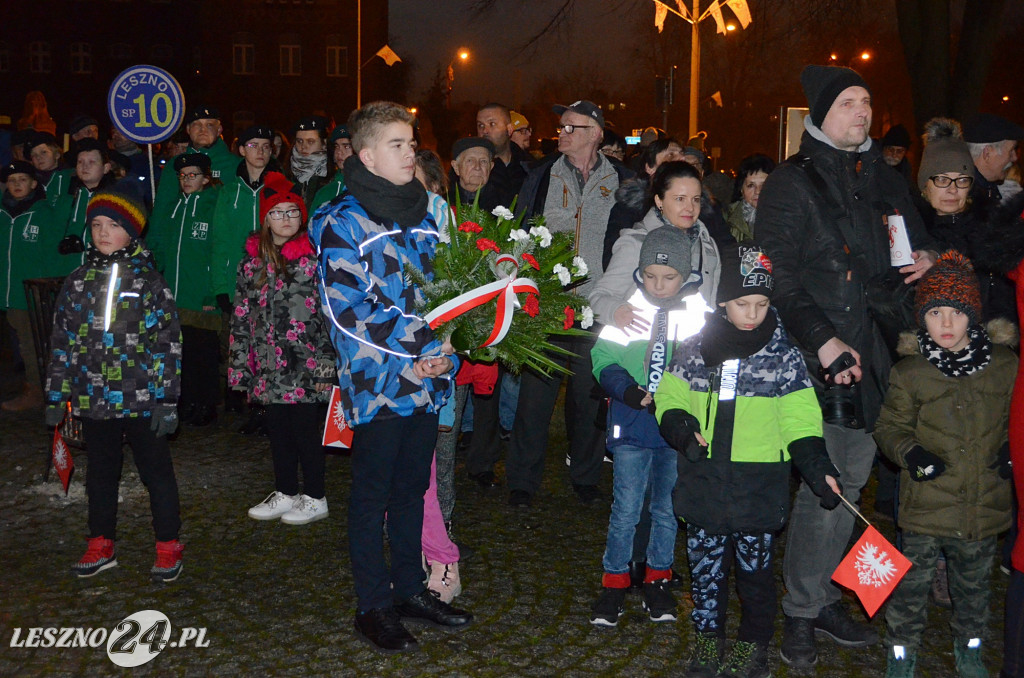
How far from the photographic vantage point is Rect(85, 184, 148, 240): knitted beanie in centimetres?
543

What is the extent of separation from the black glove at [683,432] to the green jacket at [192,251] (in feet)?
18.3

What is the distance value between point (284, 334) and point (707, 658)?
3.16 m

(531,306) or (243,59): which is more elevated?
(243,59)

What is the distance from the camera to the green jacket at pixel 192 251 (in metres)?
8.69

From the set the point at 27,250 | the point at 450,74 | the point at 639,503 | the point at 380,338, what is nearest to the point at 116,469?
the point at 380,338

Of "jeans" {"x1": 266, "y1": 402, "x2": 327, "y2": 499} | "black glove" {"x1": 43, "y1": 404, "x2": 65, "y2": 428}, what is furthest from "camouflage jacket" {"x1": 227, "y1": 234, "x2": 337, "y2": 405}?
"black glove" {"x1": 43, "y1": 404, "x2": 65, "y2": 428}

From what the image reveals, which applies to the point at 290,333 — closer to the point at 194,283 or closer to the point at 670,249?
the point at 670,249

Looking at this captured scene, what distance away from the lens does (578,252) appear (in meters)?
6.90

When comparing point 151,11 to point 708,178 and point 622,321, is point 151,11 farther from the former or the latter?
point 622,321

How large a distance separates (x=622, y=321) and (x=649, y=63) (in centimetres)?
4409

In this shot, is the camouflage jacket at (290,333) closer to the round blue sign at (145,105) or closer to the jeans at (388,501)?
the jeans at (388,501)

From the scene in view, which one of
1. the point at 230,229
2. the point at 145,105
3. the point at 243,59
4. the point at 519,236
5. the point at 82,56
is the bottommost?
the point at 519,236

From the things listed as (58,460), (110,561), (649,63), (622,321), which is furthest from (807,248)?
(649,63)

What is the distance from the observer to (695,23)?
887 inches
